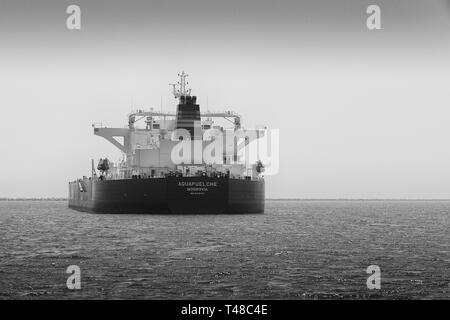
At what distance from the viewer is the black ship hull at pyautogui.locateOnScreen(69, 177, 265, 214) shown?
2277 inches

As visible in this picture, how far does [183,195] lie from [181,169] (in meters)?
7.45

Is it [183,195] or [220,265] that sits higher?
[183,195]

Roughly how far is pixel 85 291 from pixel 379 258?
1493cm

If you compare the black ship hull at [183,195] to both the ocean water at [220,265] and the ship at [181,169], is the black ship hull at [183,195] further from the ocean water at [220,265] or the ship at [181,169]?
the ocean water at [220,265]

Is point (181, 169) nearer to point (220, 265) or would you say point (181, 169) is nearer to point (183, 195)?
point (183, 195)

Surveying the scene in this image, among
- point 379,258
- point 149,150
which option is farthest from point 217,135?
point 379,258

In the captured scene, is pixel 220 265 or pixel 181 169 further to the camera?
pixel 181 169

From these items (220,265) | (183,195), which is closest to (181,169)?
(183,195)

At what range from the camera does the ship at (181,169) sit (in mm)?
58406

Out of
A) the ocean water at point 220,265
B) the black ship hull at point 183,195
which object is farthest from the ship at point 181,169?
the ocean water at point 220,265

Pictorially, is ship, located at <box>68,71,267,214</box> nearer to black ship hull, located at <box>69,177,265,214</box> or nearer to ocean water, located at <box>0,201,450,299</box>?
black ship hull, located at <box>69,177,265,214</box>

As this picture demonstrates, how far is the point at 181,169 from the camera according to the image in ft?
214

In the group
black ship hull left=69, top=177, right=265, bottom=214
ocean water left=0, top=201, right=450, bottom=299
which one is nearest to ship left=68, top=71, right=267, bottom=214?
black ship hull left=69, top=177, right=265, bottom=214
